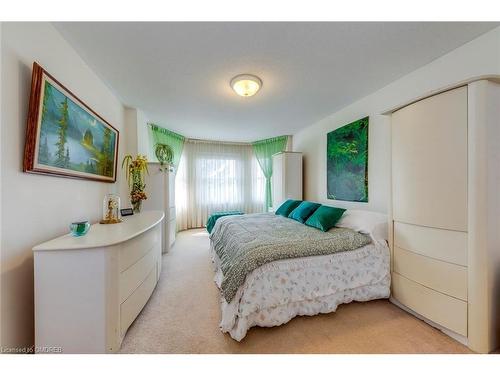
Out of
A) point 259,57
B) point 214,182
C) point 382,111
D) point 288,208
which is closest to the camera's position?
point 259,57

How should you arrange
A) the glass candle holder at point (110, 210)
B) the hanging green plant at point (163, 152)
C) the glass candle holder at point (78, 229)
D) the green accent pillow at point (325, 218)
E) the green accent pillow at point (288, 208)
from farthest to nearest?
the hanging green plant at point (163, 152) → the green accent pillow at point (288, 208) → the green accent pillow at point (325, 218) → the glass candle holder at point (110, 210) → the glass candle holder at point (78, 229)

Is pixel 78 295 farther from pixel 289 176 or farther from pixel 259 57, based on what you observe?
pixel 289 176

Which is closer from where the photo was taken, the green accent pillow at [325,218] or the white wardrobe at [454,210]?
the white wardrobe at [454,210]

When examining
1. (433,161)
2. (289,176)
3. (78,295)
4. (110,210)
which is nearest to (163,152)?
(110,210)

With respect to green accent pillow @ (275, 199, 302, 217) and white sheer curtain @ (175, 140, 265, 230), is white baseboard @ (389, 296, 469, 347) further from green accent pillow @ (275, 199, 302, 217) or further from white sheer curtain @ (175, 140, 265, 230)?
white sheer curtain @ (175, 140, 265, 230)

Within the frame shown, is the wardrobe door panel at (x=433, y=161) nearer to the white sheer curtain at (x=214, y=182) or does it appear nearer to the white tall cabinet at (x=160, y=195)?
the white tall cabinet at (x=160, y=195)

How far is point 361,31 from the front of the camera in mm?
1492

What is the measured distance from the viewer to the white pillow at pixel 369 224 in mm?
2031

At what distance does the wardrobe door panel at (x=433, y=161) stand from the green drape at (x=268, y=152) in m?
3.07

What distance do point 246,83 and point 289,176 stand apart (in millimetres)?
2250

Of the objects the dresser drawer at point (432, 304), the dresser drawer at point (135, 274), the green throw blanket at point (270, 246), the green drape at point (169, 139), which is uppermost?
the green drape at point (169, 139)

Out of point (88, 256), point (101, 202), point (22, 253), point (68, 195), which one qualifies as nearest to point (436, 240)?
point (88, 256)

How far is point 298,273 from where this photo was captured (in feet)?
5.46

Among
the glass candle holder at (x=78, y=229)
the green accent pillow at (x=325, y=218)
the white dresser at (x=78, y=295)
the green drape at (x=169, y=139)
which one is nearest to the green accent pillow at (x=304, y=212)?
the green accent pillow at (x=325, y=218)
